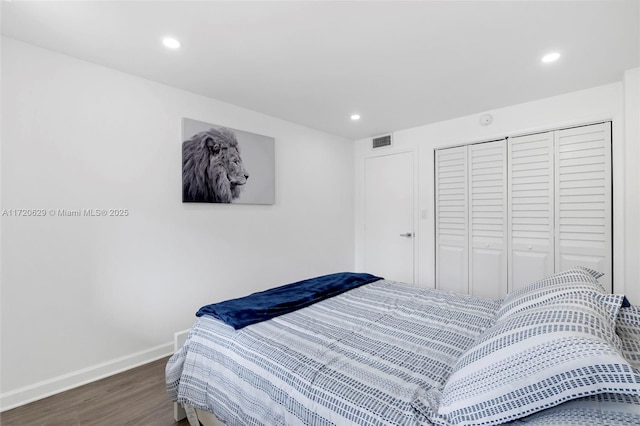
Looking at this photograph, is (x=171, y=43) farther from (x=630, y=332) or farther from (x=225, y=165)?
(x=630, y=332)

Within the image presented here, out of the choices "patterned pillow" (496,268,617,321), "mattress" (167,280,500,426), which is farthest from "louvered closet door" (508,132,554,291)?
"patterned pillow" (496,268,617,321)

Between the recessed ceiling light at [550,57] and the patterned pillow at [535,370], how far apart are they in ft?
6.54

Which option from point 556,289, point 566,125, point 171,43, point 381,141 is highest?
point 171,43

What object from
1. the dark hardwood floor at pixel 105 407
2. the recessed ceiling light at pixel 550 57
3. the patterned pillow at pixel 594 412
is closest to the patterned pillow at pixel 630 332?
the patterned pillow at pixel 594 412

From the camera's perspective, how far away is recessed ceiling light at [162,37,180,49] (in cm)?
195

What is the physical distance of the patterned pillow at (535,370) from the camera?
0.75 metres

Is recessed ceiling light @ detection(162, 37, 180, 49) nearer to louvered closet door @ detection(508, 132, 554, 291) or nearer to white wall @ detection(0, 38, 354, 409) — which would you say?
white wall @ detection(0, 38, 354, 409)

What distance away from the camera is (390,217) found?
420 centimetres

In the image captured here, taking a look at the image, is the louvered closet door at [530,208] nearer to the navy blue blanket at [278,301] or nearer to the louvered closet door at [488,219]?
the louvered closet door at [488,219]

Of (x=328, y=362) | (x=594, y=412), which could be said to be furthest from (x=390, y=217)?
(x=594, y=412)

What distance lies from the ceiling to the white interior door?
1.29 metres

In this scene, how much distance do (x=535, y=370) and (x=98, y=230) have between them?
2749mm

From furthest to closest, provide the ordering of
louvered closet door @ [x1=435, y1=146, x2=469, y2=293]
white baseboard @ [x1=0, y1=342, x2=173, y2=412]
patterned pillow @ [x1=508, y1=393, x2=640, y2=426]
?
louvered closet door @ [x1=435, y1=146, x2=469, y2=293], white baseboard @ [x1=0, y1=342, x2=173, y2=412], patterned pillow @ [x1=508, y1=393, x2=640, y2=426]

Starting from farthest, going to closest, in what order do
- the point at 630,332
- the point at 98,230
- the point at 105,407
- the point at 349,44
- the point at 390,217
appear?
the point at 390,217 → the point at 98,230 → the point at 349,44 → the point at 105,407 → the point at 630,332
